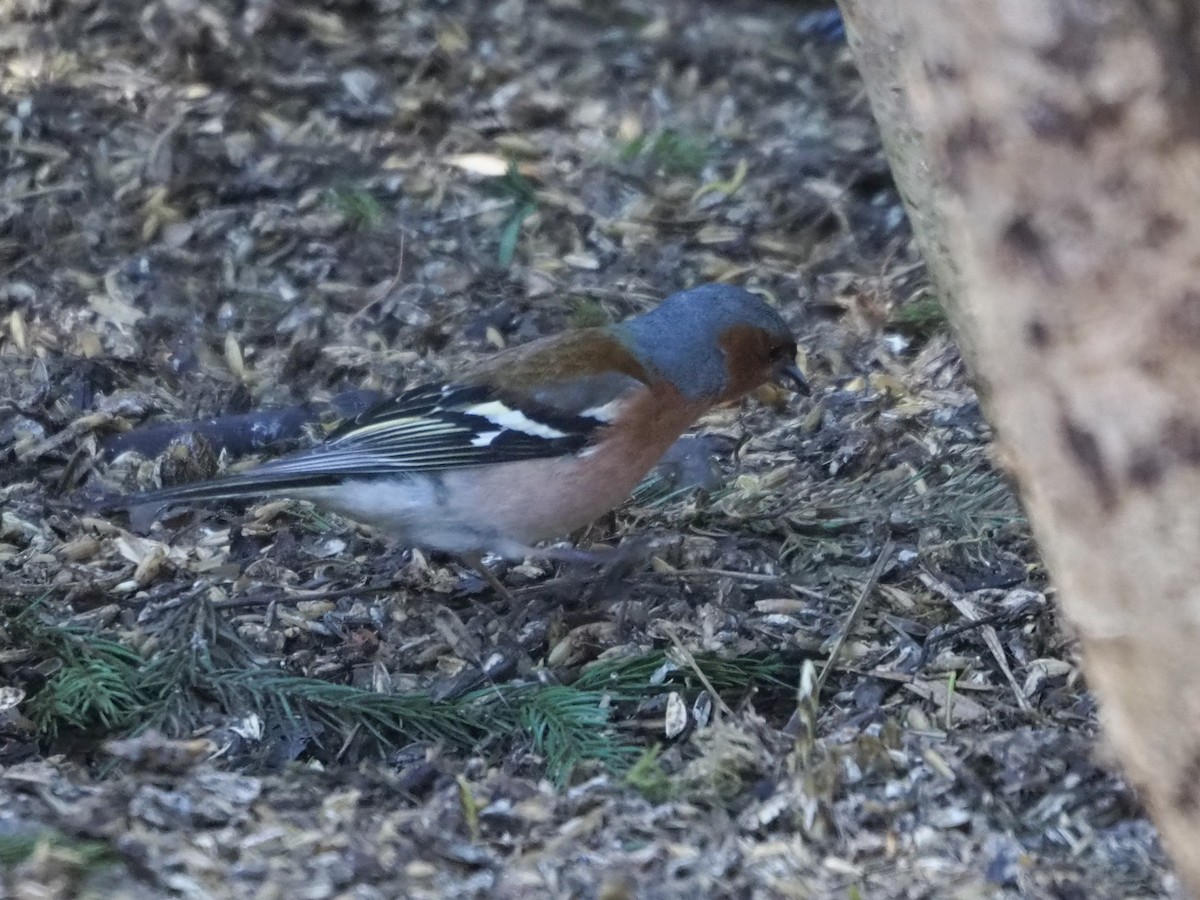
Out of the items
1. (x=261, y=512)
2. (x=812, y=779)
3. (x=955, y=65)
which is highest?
(x=955, y=65)

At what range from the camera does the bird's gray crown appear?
502cm

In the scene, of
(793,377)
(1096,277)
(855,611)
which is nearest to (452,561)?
(793,377)

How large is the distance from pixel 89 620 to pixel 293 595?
22.3 inches

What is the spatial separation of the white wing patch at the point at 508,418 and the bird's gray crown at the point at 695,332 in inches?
16.2

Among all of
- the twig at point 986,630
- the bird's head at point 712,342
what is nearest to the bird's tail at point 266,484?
the bird's head at point 712,342

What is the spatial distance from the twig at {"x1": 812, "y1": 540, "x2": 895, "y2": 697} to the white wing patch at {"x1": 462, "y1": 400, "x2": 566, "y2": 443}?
1025 millimetres

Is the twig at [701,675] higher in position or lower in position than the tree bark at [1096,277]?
lower

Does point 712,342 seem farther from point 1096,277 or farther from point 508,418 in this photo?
point 1096,277

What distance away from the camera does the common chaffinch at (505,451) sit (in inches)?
187

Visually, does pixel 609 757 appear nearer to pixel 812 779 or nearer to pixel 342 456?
pixel 812 779

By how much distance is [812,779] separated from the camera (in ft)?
11.5

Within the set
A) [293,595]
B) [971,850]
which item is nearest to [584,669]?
[293,595]

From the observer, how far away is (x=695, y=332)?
5.08 metres

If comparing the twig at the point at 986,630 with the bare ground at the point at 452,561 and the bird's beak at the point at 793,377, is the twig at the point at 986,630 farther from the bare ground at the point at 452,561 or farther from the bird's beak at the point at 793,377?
the bird's beak at the point at 793,377
